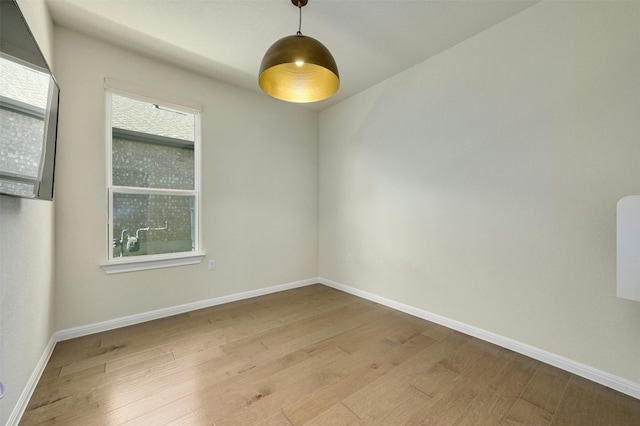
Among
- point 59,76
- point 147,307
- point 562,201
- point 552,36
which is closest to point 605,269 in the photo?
point 562,201

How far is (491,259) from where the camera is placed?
2361 mm

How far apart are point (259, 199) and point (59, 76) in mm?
2225

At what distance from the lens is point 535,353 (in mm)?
2098

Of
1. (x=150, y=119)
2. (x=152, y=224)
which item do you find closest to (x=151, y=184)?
(x=152, y=224)

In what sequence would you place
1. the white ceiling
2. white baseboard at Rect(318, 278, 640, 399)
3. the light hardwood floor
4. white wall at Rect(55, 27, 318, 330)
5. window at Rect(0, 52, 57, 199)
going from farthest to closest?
white wall at Rect(55, 27, 318, 330) → the white ceiling → white baseboard at Rect(318, 278, 640, 399) → the light hardwood floor → window at Rect(0, 52, 57, 199)

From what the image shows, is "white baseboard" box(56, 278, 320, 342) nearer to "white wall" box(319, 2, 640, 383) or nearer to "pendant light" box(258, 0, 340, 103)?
"white wall" box(319, 2, 640, 383)

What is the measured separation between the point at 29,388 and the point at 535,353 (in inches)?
141

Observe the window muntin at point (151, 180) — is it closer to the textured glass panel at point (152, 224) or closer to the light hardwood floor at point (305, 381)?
the textured glass panel at point (152, 224)

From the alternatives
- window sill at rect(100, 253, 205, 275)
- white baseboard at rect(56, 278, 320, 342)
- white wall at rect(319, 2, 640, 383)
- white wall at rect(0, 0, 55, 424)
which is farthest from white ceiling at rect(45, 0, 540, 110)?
white baseboard at rect(56, 278, 320, 342)

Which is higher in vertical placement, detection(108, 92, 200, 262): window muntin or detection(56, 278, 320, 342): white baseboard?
detection(108, 92, 200, 262): window muntin

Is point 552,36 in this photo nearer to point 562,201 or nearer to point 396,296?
point 562,201

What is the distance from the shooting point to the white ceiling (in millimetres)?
2098

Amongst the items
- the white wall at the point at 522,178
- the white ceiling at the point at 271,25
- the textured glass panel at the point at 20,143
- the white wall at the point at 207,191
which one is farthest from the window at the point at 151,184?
the white wall at the point at 522,178

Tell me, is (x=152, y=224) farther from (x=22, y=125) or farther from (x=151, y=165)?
(x=22, y=125)
